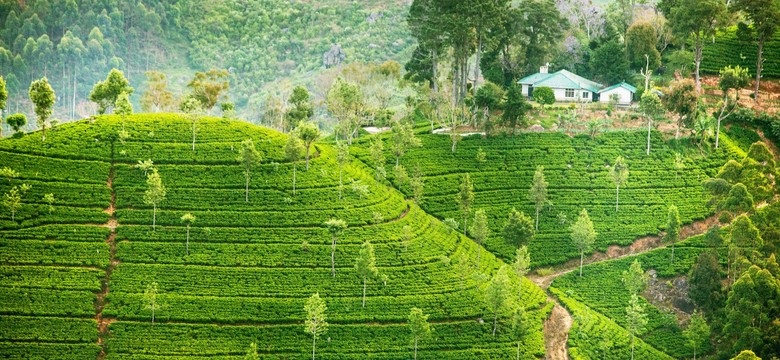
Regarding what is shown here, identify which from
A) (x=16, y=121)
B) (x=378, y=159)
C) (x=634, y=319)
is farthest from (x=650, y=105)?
(x=16, y=121)

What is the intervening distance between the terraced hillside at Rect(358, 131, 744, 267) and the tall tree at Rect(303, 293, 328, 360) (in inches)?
996

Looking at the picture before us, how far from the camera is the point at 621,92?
472ft

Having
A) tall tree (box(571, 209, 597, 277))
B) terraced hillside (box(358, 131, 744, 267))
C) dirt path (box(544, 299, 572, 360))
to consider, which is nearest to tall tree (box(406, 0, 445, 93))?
terraced hillside (box(358, 131, 744, 267))

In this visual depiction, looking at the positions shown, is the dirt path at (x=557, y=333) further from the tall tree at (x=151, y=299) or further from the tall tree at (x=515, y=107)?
the tall tree at (x=151, y=299)

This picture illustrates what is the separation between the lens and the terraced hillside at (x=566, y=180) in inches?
4719

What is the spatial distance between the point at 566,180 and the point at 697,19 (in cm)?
3119

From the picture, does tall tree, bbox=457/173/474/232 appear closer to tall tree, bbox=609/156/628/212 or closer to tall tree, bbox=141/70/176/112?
tall tree, bbox=609/156/628/212

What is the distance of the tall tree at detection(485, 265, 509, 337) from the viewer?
102 meters

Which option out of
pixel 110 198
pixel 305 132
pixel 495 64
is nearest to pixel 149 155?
pixel 110 198

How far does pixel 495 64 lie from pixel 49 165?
2507 inches

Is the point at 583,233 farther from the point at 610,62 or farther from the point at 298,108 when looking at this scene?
the point at 298,108

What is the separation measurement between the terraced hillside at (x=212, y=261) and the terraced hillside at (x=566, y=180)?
264 inches

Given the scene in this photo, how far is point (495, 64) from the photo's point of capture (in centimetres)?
14812

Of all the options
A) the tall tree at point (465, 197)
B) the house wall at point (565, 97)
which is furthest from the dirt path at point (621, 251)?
the house wall at point (565, 97)
